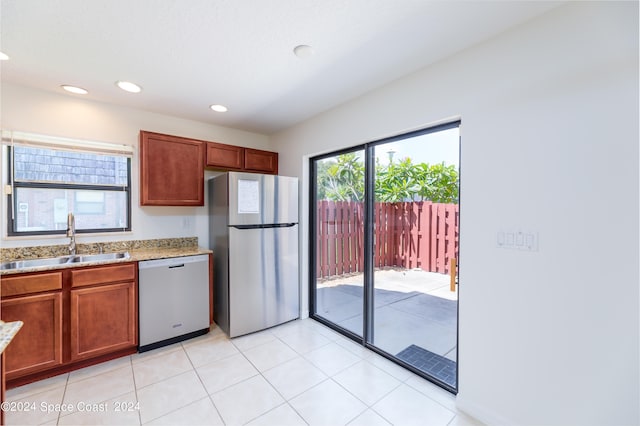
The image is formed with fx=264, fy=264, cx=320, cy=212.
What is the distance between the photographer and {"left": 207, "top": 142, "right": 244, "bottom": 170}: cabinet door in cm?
312

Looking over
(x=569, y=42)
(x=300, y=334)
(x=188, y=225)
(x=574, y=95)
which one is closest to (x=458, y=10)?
(x=569, y=42)

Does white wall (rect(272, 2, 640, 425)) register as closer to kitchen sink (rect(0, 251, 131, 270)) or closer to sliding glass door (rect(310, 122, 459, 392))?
sliding glass door (rect(310, 122, 459, 392))

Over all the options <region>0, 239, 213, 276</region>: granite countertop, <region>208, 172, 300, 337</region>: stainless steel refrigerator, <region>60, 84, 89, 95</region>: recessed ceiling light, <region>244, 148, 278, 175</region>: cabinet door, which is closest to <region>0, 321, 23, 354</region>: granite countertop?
<region>0, 239, 213, 276</region>: granite countertop

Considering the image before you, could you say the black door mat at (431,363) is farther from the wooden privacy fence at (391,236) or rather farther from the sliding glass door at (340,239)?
the wooden privacy fence at (391,236)

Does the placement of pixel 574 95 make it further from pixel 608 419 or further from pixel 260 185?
pixel 260 185

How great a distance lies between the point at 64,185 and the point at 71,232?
0.48m

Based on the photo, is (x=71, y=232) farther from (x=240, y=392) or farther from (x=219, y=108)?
(x=240, y=392)

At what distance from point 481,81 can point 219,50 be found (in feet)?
5.77

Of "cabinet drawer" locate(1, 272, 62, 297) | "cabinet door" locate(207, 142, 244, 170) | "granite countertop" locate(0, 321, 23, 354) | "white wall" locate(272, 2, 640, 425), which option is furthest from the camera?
"cabinet door" locate(207, 142, 244, 170)

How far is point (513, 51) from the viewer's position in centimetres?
156

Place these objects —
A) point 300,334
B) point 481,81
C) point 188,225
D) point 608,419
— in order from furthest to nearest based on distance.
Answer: point 188,225 → point 300,334 → point 481,81 → point 608,419

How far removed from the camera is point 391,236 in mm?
2506

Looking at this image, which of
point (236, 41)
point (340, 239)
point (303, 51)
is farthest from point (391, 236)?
point (236, 41)

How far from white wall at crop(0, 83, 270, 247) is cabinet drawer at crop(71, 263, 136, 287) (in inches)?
24.7
